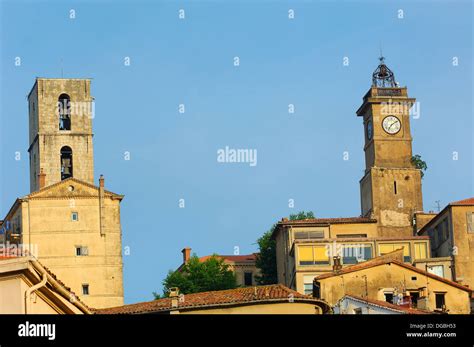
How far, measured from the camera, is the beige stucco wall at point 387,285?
227ft

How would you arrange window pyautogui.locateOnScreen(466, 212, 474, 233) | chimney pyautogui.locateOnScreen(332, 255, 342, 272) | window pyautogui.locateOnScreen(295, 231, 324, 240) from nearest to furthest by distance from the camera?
chimney pyautogui.locateOnScreen(332, 255, 342, 272) < window pyautogui.locateOnScreen(466, 212, 474, 233) < window pyautogui.locateOnScreen(295, 231, 324, 240)

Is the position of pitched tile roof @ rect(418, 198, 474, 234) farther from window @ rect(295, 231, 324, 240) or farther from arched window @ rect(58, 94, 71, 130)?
arched window @ rect(58, 94, 71, 130)

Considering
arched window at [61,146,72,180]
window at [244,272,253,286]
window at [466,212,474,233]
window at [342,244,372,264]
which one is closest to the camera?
window at [342,244,372,264]

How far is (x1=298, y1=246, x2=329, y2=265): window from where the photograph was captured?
83.1 metres

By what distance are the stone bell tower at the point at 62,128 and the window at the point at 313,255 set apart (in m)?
26.9

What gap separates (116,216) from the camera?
3925 inches

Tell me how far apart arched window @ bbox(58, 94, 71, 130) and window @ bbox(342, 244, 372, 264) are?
A: 30.3 meters

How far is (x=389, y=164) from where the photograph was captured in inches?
4033

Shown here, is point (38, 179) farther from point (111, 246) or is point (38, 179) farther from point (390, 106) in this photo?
point (390, 106)

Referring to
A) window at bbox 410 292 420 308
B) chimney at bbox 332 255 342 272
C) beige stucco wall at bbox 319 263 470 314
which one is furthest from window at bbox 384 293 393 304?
chimney at bbox 332 255 342 272

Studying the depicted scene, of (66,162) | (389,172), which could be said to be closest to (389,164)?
(389,172)
